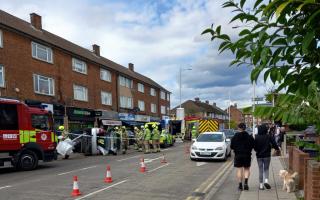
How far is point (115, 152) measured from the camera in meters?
26.6

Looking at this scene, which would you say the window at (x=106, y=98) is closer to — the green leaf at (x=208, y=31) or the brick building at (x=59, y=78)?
the brick building at (x=59, y=78)

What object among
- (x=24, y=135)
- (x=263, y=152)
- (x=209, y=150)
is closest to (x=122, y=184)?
(x=263, y=152)

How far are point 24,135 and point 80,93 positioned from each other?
22.2 metres

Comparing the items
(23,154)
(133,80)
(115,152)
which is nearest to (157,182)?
(23,154)

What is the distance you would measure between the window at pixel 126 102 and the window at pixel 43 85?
17.4 meters

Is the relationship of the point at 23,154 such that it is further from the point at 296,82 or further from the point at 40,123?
the point at 296,82

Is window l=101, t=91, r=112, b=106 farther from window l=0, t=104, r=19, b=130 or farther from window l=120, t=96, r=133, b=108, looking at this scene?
window l=0, t=104, r=19, b=130

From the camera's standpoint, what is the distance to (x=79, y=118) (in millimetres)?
37156

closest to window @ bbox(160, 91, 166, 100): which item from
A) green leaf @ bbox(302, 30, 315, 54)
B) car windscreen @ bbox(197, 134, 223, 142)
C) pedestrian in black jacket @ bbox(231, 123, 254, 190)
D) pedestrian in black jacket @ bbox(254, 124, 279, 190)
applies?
car windscreen @ bbox(197, 134, 223, 142)

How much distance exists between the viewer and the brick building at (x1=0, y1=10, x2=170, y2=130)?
28484mm

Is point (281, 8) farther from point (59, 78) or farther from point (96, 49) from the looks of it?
point (96, 49)

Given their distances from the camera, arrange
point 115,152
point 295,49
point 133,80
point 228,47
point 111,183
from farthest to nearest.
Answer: point 133,80 → point 115,152 → point 111,183 → point 228,47 → point 295,49

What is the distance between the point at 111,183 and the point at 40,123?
6.62m

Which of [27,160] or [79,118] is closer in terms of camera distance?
[27,160]
